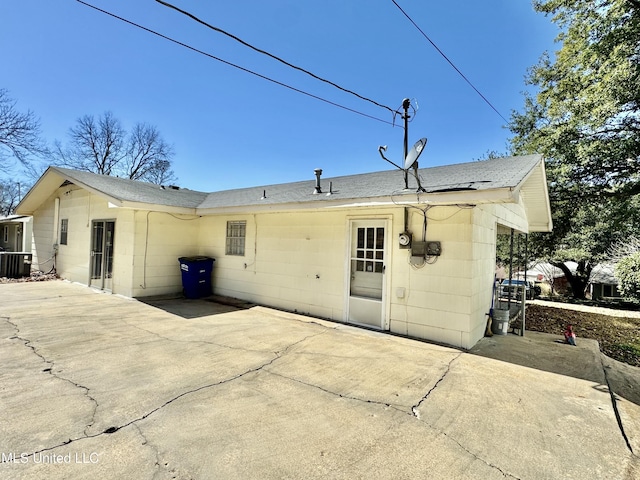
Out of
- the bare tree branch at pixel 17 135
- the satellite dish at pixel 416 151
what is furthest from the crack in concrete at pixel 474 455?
the bare tree branch at pixel 17 135

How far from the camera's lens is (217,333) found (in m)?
5.13

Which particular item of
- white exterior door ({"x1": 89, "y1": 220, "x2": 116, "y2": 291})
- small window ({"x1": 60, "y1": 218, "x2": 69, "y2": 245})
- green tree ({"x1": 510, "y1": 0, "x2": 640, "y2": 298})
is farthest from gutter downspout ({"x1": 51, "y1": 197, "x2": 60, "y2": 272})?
green tree ({"x1": 510, "y1": 0, "x2": 640, "y2": 298})

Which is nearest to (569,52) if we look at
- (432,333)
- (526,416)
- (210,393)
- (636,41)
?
(636,41)

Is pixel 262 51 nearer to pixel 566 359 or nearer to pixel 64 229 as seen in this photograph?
pixel 566 359

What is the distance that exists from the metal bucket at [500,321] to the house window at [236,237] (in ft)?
19.2

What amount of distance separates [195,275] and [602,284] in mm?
24820

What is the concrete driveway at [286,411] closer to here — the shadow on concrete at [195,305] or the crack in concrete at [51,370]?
the crack in concrete at [51,370]

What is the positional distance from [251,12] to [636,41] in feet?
34.0

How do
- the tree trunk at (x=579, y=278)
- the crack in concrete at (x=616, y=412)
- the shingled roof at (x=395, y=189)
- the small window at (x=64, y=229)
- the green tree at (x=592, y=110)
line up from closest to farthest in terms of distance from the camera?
the crack in concrete at (x=616, y=412) → the shingled roof at (x=395, y=189) → the green tree at (x=592, y=110) → the small window at (x=64, y=229) → the tree trunk at (x=579, y=278)

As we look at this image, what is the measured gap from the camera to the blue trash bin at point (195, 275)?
8.03 m

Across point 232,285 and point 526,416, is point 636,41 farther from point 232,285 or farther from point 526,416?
point 232,285

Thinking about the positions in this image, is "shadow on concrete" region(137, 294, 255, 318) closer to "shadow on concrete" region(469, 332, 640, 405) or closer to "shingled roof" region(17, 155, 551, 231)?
"shingled roof" region(17, 155, 551, 231)

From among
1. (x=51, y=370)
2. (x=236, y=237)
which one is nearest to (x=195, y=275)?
(x=236, y=237)

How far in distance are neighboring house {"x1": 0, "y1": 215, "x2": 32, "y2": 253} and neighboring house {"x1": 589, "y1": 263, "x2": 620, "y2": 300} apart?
1230 inches
